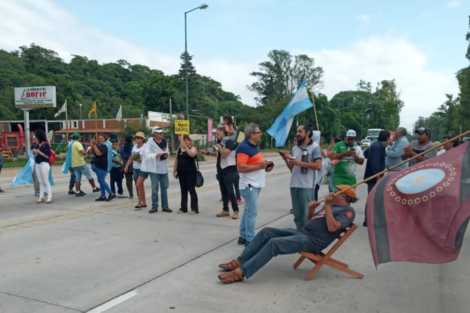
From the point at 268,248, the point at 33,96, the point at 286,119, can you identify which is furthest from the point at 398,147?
the point at 33,96

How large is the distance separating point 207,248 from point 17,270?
244 cm

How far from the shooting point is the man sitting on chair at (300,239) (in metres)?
4.31

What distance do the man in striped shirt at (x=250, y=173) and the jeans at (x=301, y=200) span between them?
0.54 meters

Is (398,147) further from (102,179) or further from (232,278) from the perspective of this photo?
(102,179)

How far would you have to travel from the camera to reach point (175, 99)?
6750 cm

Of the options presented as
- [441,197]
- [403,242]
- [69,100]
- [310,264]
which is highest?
[69,100]

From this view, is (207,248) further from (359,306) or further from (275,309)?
(359,306)

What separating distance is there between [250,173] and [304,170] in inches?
30.7

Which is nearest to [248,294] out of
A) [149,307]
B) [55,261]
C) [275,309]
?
[275,309]

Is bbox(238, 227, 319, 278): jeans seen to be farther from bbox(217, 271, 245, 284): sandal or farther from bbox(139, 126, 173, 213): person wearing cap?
bbox(139, 126, 173, 213): person wearing cap

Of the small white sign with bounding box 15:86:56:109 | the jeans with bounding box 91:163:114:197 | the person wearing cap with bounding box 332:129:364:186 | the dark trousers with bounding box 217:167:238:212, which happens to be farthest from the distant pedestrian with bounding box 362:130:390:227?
the small white sign with bounding box 15:86:56:109

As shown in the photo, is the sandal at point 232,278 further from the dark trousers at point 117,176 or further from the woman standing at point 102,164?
the dark trousers at point 117,176

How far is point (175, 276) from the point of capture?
15.0 feet

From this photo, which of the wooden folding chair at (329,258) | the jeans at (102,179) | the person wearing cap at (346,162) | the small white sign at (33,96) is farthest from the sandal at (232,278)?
the small white sign at (33,96)
